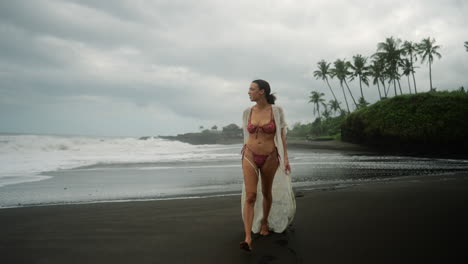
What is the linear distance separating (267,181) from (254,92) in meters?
1.11

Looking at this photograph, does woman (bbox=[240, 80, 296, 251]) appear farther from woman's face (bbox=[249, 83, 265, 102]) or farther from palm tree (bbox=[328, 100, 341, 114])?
palm tree (bbox=[328, 100, 341, 114])

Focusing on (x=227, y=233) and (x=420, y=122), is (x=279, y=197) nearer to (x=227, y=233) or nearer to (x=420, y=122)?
(x=227, y=233)

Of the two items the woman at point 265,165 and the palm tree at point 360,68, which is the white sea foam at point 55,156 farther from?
the palm tree at point 360,68

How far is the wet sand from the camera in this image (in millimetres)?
2668

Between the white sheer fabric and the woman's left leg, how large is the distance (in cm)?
8

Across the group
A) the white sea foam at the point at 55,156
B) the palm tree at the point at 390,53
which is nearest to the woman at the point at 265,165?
the white sea foam at the point at 55,156

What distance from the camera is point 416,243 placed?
2.84 metres

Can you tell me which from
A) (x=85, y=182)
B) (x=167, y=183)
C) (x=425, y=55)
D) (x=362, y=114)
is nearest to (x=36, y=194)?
(x=85, y=182)

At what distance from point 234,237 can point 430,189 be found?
192 inches

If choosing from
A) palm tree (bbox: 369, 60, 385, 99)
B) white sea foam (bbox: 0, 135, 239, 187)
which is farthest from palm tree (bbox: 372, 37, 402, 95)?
white sea foam (bbox: 0, 135, 239, 187)

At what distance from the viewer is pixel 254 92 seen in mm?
3244

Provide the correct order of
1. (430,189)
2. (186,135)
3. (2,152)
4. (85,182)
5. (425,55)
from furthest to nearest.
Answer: (186,135)
(425,55)
(2,152)
(85,182)
(430,189)

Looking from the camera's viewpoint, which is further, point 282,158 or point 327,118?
point 327,118

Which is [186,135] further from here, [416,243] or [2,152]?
[416,243]
